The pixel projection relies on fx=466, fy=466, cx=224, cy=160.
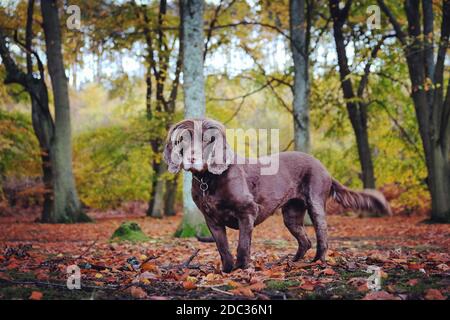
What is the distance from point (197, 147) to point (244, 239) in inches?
48.5

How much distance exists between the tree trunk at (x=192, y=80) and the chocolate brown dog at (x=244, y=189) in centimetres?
586

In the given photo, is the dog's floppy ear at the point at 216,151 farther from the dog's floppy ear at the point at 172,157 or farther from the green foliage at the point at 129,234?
the green foliage at the point at 129,234

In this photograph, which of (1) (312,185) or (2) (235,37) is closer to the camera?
(1) (312,185)

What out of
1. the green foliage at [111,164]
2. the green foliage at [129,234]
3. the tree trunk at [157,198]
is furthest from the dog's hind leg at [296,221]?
the tree trunk at [157,198]

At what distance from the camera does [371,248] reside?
29.9ft

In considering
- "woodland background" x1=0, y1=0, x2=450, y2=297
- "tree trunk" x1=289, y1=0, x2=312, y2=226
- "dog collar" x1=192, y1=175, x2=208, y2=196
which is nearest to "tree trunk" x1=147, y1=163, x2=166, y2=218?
"woodland background" x1=0, y1=0, x2=450, y2=297

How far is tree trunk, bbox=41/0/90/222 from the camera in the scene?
18.4 metres

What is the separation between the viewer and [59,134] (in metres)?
18.7

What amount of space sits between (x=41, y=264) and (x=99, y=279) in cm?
152

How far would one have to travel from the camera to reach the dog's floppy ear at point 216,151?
464cm

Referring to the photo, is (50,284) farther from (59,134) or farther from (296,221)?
(59,134)

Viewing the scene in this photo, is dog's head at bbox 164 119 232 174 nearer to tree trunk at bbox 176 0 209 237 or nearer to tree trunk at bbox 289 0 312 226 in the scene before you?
tree trunk at bbox 176 0 209 237

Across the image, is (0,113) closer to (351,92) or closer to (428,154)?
(351,92)

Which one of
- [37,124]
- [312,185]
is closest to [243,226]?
[312,185]
